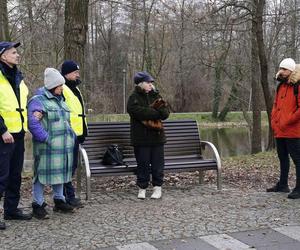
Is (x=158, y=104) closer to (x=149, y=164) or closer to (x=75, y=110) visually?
(x=149, y=164)

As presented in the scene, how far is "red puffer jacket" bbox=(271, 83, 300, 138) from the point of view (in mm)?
7084

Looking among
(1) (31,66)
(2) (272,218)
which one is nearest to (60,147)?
(2) (272,218)

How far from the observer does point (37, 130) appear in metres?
5.95

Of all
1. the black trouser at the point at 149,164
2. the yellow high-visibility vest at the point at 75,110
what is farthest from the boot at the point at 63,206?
the black trouser at the point at 149,164

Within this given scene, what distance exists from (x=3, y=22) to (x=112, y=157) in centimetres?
854

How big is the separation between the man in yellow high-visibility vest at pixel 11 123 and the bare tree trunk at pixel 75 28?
3.23 metres

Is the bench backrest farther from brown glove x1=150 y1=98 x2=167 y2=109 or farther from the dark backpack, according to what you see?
brown glove x1=150 y1=98 x2=167 y2=109

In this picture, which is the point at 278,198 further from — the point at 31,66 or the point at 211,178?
the point at 31,66

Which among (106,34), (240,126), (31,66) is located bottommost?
(240,126)

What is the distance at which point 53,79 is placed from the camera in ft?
20.0

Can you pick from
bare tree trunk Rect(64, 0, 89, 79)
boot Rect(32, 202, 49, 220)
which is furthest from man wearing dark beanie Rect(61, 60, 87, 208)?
bare tree trunk Rect(64, 0, 89, 79)

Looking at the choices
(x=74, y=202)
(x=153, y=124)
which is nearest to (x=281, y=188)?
(x=153, y=124)

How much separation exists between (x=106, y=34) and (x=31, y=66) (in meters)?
34.4

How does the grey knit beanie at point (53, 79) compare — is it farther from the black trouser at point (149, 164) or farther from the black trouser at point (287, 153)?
the black trouser at point (287, 153)
